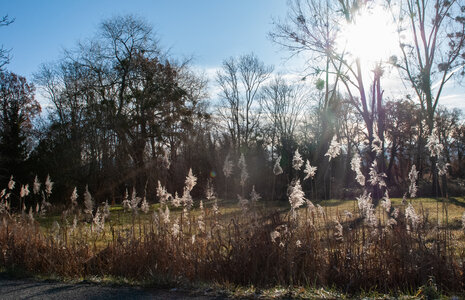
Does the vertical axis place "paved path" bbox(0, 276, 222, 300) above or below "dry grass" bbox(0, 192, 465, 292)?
below

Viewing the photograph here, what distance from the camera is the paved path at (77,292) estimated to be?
14.7ft

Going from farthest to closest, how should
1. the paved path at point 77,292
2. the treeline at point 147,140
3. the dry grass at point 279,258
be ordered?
the treeline at point 147,140 → the dry grass at point 279,258 → the paved path at point 77,292

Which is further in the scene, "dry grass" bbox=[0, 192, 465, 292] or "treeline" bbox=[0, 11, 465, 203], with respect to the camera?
"treeline" bbox=[0, 11, 465, 203]

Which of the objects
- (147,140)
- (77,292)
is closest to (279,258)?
(77,292)

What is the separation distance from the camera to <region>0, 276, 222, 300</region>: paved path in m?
4.47

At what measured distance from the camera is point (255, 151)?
26.2m

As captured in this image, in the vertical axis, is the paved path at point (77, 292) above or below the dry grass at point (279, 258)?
below

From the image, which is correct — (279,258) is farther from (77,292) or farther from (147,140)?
(147,140)

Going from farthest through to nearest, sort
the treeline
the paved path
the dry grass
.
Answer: the treeline < the dry grass < the paved path

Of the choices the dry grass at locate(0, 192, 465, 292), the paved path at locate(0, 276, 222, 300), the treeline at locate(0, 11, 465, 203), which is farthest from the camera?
the treeline at locate(0, 11, 465, 203)

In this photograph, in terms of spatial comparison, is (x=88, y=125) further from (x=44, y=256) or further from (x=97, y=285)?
(x=97, y=285)

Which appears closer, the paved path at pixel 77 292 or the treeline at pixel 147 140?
the paved path at pixel 77 292

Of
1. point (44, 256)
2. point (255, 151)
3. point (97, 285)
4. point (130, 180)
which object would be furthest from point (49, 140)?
point (97, 285)

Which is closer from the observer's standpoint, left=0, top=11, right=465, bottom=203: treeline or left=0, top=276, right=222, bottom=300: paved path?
left=0, top=276, right=222, bottom=300: paved path
